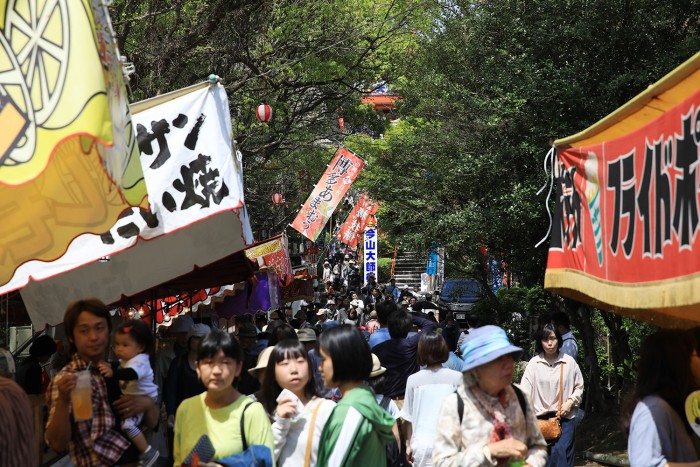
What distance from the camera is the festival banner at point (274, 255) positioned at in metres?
17.1

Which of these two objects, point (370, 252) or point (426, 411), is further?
point (370, 252)

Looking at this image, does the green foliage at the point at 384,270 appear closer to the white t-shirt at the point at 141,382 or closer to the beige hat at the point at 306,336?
the beige hat at the point at 306,336

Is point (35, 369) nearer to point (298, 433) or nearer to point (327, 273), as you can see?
point (298, 433)

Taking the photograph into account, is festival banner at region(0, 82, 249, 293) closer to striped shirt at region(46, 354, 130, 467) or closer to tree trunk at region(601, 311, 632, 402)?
striped shirt at region(46, 354, 130, 467)

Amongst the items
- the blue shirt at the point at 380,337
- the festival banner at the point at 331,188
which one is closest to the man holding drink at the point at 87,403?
the blue shirt at the point at 380,337

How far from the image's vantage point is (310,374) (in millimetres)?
5535

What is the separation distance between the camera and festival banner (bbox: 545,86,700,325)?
3643mm

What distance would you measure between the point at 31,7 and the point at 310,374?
2575 mm

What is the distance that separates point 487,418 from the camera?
4676mm

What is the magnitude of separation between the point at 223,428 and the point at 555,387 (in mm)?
4896

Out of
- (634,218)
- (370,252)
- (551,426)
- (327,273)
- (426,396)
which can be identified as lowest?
(327,273)

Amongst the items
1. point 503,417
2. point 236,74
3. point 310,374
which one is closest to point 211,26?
point 236,74

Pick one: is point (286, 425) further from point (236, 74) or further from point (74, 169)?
point (236, 74)

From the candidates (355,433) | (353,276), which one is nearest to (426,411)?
(355,433)
